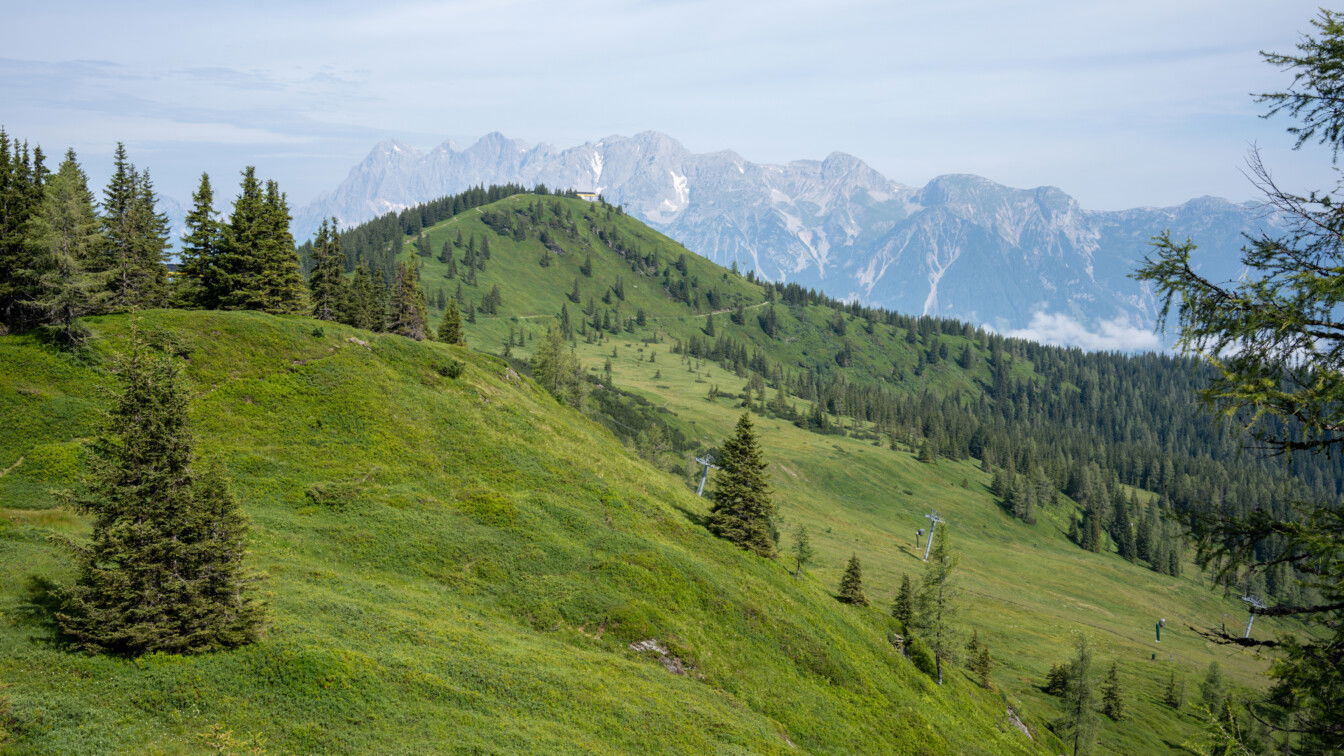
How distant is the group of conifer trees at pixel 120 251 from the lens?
182ft

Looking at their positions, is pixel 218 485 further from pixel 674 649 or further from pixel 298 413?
pixel 298 413

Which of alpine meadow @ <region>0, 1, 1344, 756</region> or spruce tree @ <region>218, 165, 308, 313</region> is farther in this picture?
spruce tree @ <region>218, 165, 308, 313</region>

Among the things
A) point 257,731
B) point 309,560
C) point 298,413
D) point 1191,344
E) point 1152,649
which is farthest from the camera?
point 1152,649

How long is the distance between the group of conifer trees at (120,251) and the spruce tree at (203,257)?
0.11m

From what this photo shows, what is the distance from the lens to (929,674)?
7325 centimetres

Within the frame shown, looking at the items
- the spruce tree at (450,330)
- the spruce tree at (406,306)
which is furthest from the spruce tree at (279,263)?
the spruce tree at (450,330)

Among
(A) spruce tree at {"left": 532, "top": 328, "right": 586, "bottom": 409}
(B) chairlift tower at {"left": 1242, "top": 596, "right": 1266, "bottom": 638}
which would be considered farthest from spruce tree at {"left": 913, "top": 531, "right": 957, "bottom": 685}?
(A) spruce tree at {"left": 532, "top": 328, "right": 586, "bottom": 409}

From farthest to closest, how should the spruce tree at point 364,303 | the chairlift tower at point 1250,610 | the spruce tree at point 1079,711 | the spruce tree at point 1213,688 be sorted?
the spruce tree at point 1213,688, the spruce tree at point 364,303, the spruce tree at point 1079,711, the chairlift tower at point 1250,610

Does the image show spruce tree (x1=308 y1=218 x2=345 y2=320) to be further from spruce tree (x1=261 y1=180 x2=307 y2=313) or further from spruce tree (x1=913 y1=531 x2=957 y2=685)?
spruce tree (x1=913 y1=531 x2=957 y2=685)

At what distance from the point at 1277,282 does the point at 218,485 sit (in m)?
32.4

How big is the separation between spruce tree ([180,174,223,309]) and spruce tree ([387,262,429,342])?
33.2 metres

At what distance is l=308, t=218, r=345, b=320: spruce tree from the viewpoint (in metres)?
95.8

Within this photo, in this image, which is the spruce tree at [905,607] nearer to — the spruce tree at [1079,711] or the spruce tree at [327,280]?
the spruce tree at [1079,711]

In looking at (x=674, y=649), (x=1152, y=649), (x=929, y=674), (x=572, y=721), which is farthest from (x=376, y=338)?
(x=1152, y=649)
